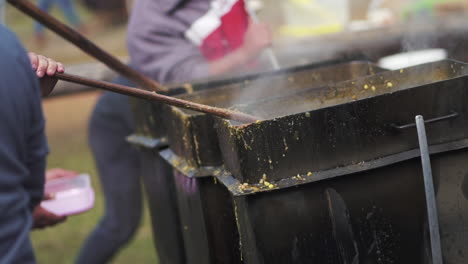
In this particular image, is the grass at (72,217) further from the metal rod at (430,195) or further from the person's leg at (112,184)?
the metal rod at (430,195)

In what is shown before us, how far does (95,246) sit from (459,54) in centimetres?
267

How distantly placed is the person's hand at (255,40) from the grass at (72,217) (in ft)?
6.55

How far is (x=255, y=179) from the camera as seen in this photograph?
83.0 inches

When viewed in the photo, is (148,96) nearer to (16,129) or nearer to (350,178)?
(16,129)

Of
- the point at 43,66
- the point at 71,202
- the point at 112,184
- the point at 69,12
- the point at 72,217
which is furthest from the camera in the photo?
the point at 69,12

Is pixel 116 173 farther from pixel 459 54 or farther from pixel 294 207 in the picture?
pixel 459 54

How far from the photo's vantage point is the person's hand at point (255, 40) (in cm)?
344

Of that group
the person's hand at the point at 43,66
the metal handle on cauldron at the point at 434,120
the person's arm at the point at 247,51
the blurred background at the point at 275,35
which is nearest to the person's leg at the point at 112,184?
the person's arm at the point at 247,51

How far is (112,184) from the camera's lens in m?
3.89

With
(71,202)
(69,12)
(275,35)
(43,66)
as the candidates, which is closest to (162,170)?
(71,202)

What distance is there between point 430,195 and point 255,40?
152 cm

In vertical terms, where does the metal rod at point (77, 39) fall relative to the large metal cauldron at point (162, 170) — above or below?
above

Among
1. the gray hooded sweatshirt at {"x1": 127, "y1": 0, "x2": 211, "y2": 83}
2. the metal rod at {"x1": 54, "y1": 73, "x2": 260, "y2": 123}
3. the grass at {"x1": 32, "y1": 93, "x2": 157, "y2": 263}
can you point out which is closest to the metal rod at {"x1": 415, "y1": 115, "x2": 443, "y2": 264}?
the metal rod at {"x1": 54, "y1": 73, "x2": 260, "y2": 123}

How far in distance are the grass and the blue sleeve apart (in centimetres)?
290
